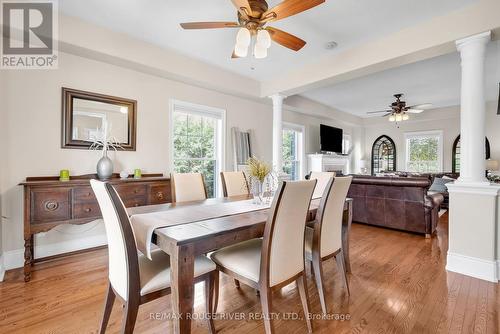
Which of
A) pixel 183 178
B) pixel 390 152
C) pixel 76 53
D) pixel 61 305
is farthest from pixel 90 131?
pixel 390 152

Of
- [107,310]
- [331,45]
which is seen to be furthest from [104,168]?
[331,45]

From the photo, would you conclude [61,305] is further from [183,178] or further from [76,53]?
[76,53]

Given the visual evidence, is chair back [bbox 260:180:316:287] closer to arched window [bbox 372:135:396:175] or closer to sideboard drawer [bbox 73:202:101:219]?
sideboard drawer [bbox 73:202:101:219]

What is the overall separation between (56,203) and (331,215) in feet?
8.73

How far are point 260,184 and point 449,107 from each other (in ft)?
24.4

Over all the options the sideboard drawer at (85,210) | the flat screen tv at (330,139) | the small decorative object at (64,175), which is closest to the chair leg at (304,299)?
the sideboard drawer at (85,210)

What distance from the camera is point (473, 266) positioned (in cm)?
248

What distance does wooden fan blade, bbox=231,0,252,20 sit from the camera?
1.88 m

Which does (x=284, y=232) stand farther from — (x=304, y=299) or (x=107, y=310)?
(x=107, y=310)

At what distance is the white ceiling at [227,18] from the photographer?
2463 mm

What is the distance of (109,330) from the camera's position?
1.63m

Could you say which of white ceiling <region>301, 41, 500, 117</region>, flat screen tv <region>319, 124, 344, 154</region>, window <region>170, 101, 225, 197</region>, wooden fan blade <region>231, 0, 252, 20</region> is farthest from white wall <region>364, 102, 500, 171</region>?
wooden fan blade <region>231, 0, 252, 20</region>

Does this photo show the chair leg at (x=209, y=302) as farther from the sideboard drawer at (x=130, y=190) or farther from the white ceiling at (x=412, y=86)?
the white ceiling at (x=412, y=86)

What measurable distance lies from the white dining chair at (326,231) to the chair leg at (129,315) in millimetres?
1250
